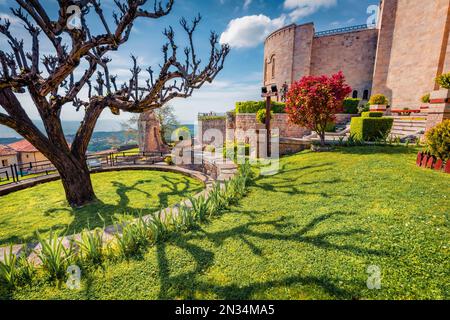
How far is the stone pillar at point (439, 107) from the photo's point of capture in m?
6.92

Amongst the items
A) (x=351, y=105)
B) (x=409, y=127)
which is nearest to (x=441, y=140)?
(x=409, y=127)

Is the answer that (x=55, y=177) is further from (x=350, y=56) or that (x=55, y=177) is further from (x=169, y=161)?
(x=350, y=56)

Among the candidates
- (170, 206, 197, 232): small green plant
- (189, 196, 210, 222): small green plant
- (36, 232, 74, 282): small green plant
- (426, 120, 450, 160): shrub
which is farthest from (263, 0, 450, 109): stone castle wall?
(36, 232, 74, 282): small green plant

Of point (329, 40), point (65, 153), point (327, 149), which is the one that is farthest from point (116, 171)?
point (329, 40)

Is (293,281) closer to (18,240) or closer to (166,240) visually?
(166,240)

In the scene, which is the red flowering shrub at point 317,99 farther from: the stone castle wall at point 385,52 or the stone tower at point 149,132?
the stone tower at point 149,132

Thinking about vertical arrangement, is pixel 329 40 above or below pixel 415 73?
above

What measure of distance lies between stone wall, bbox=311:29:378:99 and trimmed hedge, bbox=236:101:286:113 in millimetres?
12771

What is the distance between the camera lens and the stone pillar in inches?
272

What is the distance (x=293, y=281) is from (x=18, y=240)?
A: 5.93m

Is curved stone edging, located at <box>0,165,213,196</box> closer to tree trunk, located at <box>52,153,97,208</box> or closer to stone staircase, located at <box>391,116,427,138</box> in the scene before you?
tree trunk, located at <box>52,153,97,208</box>

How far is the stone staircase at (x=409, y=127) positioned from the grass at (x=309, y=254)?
7.31 metres

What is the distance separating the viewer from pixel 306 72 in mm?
26250

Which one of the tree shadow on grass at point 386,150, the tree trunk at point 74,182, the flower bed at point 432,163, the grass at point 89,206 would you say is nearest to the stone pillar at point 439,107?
the tree shadow on grass at point 386,150
